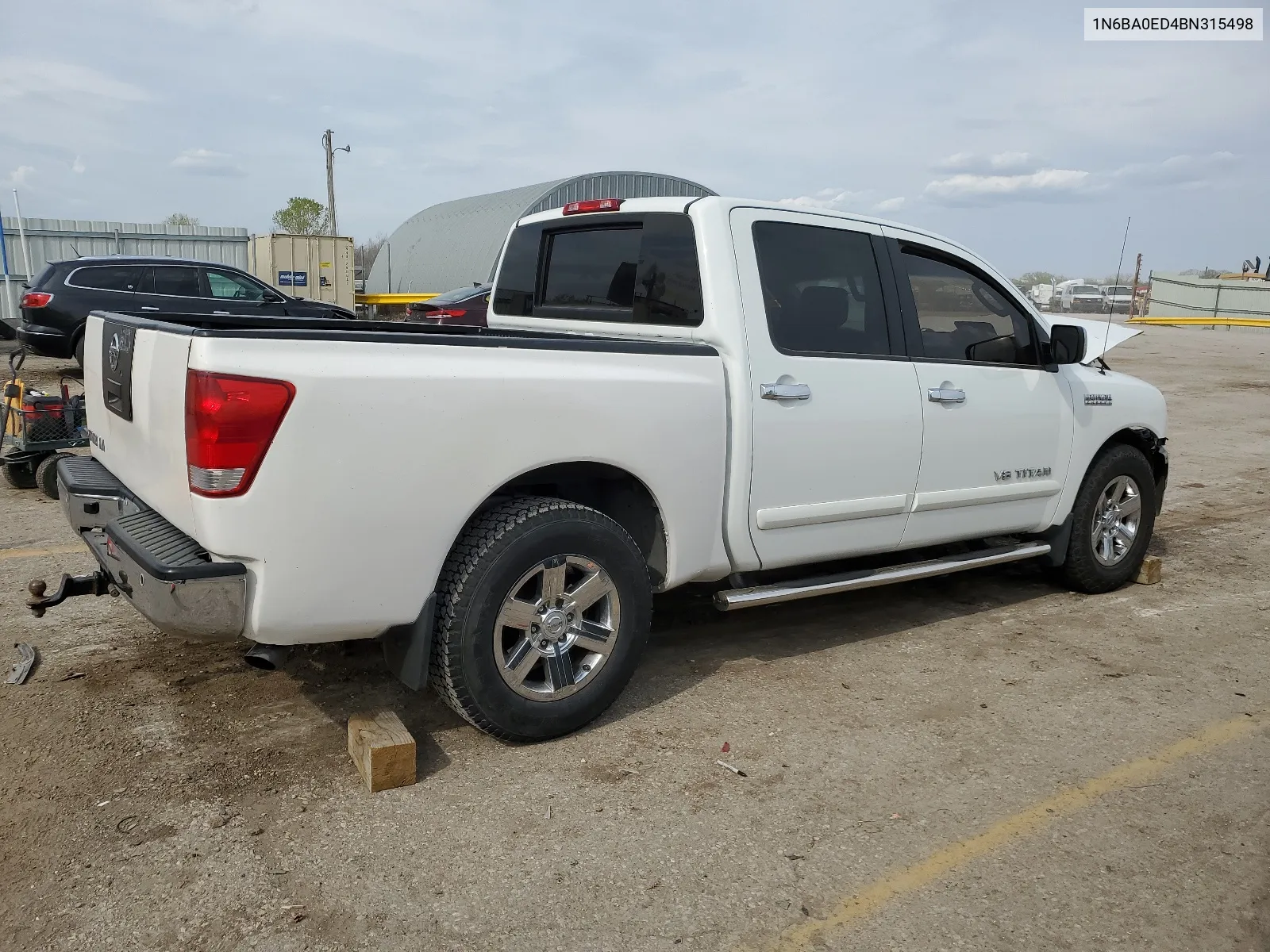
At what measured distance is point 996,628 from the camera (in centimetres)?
510

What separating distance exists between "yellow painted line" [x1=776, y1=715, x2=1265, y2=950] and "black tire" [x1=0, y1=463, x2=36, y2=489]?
6.74m

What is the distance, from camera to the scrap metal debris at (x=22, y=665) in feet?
13.0

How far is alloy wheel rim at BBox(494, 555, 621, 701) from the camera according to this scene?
11.4 feet

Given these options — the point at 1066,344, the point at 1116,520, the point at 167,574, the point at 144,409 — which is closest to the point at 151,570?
the point at 167,574

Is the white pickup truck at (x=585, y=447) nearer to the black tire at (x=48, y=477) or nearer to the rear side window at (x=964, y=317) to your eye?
the rear side window at (x=964, y=317)

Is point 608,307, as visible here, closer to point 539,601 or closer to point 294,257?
point 539,601

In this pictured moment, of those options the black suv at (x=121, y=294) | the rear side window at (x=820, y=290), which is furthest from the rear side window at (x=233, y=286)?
the rear side window at (x=820, y=290)

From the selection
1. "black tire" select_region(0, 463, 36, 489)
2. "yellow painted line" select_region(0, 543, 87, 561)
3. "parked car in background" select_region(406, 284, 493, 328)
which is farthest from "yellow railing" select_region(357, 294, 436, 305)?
"yellow painted line" select_region(0, 543, 87, 561)

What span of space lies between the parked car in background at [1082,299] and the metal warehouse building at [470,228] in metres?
13.5

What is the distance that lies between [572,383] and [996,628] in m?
2.78

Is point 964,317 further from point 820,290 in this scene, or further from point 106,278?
point 106,278

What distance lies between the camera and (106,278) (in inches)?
543

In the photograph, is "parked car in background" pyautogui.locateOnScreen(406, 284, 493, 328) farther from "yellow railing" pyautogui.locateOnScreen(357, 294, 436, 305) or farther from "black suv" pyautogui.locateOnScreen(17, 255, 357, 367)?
"yellow railing" pyautogui.locateOnScreen(357, 294, 436, 305)

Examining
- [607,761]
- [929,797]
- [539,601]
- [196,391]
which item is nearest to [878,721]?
[929,797]
